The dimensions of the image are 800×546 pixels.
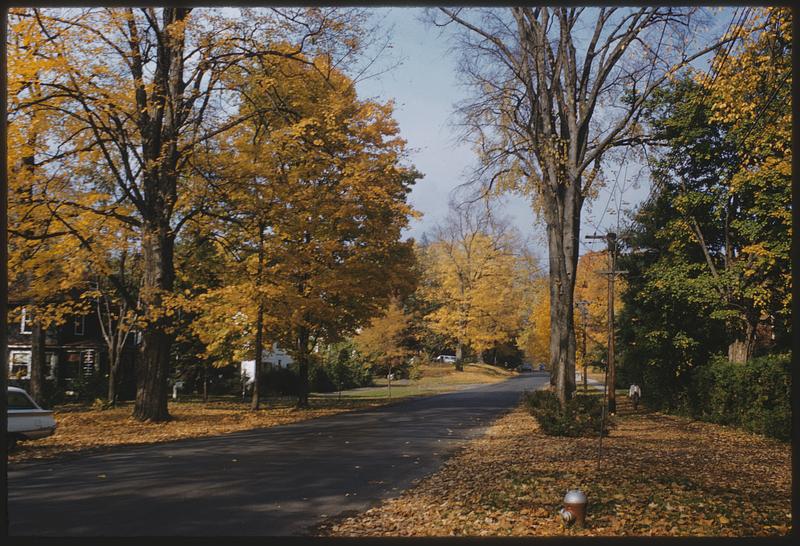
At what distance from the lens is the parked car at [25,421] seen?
13797 mm

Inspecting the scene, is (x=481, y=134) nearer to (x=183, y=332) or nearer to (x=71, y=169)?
(x=71, y=169)

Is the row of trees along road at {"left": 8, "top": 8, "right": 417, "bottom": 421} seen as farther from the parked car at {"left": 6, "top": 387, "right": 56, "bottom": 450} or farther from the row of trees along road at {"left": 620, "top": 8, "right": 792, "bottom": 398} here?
the row of trees along road at {"left": 620, "top": 8, "right": 792, "bottom": 398}

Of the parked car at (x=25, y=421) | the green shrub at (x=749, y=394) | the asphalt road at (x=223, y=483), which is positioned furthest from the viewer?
the green shrub at (x=749, y=394)

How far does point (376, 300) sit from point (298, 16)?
11.8 meters

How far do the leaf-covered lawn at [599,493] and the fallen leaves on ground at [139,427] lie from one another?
7.53m

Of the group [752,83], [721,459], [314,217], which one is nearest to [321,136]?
[314,217]

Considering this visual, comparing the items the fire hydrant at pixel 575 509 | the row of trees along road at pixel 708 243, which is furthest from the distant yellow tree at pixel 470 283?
the fire hydrant at pixel 575 509

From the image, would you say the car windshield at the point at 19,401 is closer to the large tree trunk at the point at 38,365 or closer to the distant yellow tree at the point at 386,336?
the large tree trunk at the point at 38,365

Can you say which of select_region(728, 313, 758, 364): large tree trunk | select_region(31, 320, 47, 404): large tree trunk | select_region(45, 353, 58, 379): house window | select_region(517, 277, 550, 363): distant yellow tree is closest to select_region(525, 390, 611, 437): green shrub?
select_region(728, 313, 758, 364): large tree trunk

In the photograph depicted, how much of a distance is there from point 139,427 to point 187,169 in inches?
304

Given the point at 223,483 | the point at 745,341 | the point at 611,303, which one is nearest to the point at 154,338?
the point at 223,483

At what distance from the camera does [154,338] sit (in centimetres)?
1980

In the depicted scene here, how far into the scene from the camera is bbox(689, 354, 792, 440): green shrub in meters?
17.3

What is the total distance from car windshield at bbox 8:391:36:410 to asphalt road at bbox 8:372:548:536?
2416 millimetres
